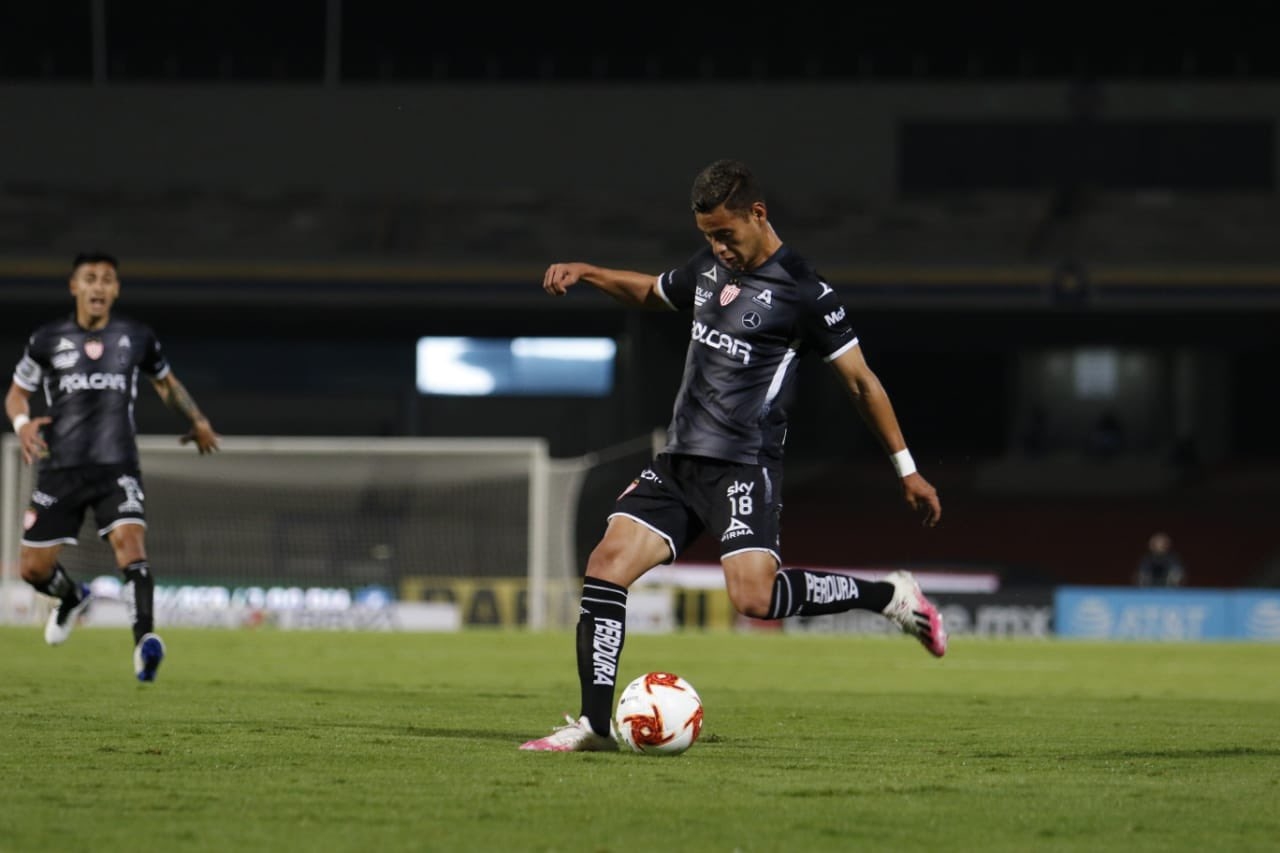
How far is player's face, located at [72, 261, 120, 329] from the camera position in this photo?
10125 mm

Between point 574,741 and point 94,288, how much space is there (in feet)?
15.5

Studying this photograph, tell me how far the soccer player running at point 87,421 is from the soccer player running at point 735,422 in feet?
13.4

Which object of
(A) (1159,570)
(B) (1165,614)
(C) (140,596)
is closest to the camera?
(C) (140,596)

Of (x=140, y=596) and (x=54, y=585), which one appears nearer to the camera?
(x=140, y=596)

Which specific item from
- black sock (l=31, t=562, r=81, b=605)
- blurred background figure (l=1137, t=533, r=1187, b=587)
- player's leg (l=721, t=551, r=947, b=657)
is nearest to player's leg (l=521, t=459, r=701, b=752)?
player's leg (l=721, t=551, r=947, b=657)

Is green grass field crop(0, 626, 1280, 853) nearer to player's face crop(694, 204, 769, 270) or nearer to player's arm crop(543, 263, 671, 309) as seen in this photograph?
player's arm crop(543, 263, 671, 309)

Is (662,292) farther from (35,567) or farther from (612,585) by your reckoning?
(35,567)

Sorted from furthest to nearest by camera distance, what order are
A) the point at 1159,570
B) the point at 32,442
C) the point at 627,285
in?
the point at 1159,570 < the point at 32,442 < the point at 627,285

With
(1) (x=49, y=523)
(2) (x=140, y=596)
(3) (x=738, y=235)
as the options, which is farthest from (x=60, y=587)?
(3) (x=738, y=235)

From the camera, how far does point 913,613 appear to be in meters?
7.58

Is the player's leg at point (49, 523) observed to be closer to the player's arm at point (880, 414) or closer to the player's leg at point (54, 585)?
the player's leg at point (54, 585)

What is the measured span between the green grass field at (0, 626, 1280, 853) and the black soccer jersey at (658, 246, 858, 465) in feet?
3.91

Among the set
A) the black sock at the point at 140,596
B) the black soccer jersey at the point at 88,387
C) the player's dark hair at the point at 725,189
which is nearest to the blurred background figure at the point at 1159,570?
the black soccer jersey at the point at 88,387

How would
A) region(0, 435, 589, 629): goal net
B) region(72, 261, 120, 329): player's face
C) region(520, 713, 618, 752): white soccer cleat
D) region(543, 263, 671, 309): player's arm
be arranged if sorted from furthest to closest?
region(0, 435, 589, 629): goal net, region(72, 261, 120, 329): player's face, region(543, 263, 671, 309): player's arm, region(520, 713, 618, 752): white soccer cleat
